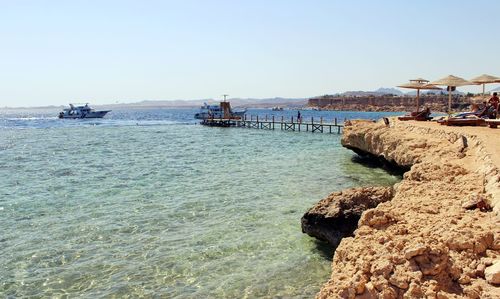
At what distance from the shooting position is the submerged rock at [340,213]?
9.70m

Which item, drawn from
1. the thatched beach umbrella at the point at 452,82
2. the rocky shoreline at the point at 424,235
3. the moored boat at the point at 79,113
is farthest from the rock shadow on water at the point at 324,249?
the moored boat at the point at 79,113

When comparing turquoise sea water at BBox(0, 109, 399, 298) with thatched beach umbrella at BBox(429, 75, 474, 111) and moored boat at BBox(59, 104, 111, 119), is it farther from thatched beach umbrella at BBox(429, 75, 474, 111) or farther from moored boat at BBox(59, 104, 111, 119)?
moored boat at BBox(59, 104, 111, 119)

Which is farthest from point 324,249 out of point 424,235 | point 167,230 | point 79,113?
point 79,113

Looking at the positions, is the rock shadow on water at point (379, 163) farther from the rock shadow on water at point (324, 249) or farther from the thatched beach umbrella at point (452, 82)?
the rock shadow on water at point (324, 249)

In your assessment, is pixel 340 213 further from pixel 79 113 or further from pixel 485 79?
pixel 79 113

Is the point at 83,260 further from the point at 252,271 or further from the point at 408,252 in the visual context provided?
the point at 408,252

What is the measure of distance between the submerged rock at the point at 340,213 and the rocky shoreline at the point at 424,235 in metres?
0.02

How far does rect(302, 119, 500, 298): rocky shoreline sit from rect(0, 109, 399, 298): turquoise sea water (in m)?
1.80

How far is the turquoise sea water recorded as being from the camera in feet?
27.5

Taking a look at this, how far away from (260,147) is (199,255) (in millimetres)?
24206

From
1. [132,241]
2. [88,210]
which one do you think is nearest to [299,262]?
[132,241]

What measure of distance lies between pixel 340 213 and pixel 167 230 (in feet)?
15.5

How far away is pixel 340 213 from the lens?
9.91 meters

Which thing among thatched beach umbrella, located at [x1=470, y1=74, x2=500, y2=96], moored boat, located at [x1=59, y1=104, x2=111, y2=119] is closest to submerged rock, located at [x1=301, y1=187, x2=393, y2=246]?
thatched beach umbrella, located at [x1=470, y1=74, x2=500, y2=96]
